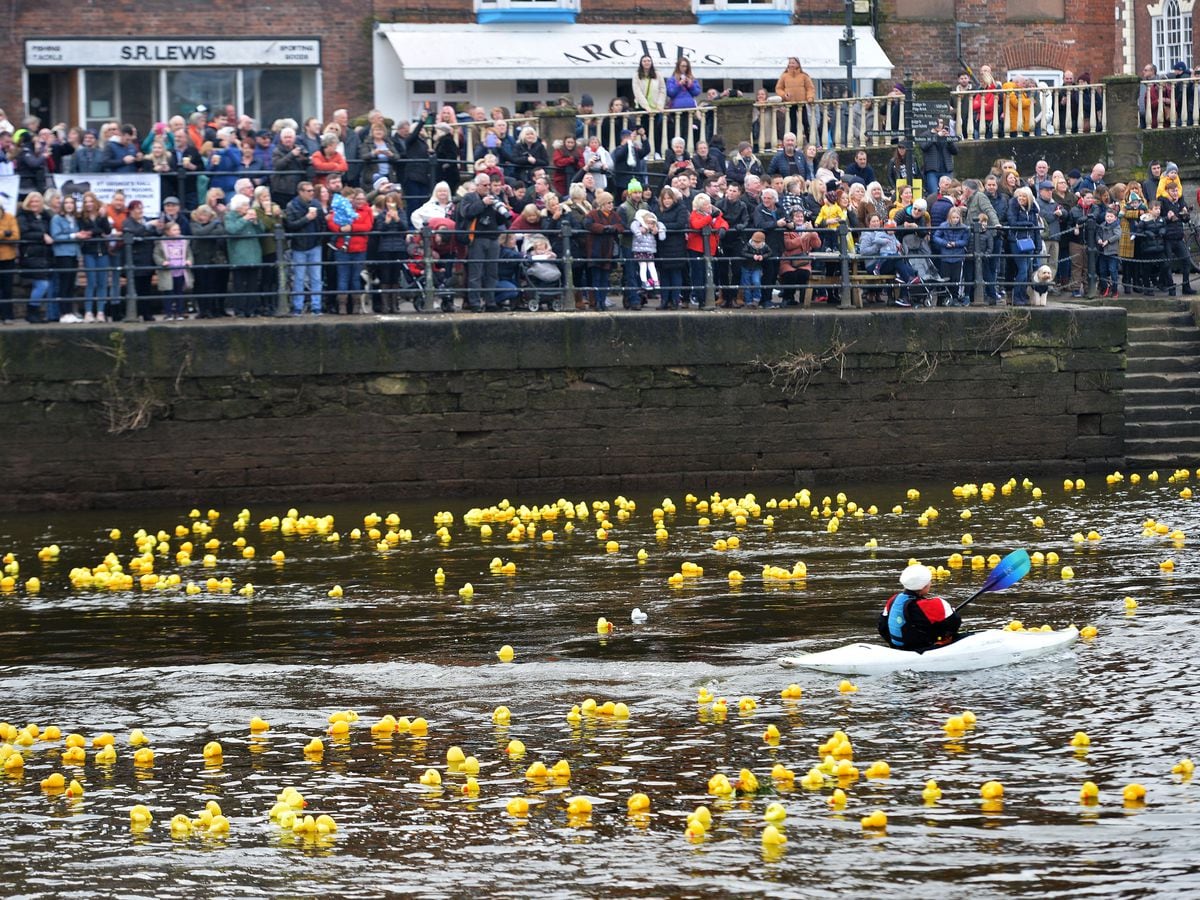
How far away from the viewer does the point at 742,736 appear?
40.5 feet

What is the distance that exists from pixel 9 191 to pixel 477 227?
507 centimetres

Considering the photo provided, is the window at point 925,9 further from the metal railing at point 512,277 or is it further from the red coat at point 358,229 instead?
the red coat at point 358,229

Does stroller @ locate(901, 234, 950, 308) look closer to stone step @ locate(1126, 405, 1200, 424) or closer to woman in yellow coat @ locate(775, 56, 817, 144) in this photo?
stone step @ locate(1126, 405, 1200, 424)

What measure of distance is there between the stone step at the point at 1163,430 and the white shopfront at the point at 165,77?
16053mm

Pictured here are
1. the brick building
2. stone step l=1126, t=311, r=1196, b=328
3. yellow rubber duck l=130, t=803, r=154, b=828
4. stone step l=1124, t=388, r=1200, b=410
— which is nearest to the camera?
yellow rubber duck l=130, t=803, r=154, b=828

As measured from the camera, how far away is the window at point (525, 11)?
34750 millimetres

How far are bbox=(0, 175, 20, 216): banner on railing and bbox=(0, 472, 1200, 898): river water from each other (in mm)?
3714

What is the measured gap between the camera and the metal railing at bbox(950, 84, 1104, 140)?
30.9m

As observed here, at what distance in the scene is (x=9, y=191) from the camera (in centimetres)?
2167

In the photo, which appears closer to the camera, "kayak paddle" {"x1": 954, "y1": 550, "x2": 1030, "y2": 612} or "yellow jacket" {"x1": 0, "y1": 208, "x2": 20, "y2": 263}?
"kayak paddle" {"x1": 954, "y1": 550, "x2": 1030, "y2": 612}

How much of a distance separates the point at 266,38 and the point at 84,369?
1384 cm

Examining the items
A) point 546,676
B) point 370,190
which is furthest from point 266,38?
point 546,676

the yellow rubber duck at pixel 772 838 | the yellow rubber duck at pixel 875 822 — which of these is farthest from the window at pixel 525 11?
the yellow rubber duck at pixel 772 838

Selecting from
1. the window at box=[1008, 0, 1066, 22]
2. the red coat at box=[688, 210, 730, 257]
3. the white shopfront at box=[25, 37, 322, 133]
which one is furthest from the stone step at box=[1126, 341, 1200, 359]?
the white shopfront at box=[25, 37, 322, 133]
